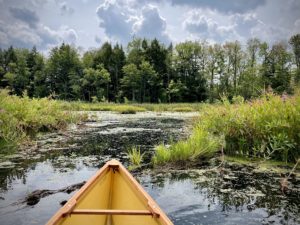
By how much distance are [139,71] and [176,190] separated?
141ft

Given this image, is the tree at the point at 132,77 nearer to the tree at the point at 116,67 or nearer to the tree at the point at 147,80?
the tree at the point at 147,80

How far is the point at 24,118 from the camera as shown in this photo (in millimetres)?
10914

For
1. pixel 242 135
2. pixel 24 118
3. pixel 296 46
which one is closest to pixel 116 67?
pixel 296 46

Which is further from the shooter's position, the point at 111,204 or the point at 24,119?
the point at 24,119

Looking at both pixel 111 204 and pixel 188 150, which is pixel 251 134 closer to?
pixel 188 150

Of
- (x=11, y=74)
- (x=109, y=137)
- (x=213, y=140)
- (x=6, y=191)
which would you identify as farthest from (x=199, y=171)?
(x=11, y=74)

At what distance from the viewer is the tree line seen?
4825 cm

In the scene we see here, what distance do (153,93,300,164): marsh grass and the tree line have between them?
38959 millimetres

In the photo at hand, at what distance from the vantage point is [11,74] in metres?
49.8

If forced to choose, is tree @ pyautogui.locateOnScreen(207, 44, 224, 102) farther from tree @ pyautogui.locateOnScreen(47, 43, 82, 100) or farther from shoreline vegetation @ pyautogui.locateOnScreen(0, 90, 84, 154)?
shoreline vegetation @ pyautogui.locateOnScreen(0, 90, 84, 154)

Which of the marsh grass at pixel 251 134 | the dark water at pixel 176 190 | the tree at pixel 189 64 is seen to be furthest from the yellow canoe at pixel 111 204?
the tree at pixel 189 64

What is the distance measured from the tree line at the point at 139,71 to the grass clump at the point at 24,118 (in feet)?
111

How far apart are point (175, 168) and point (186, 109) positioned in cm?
2529

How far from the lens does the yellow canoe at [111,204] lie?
3172 millimetres
